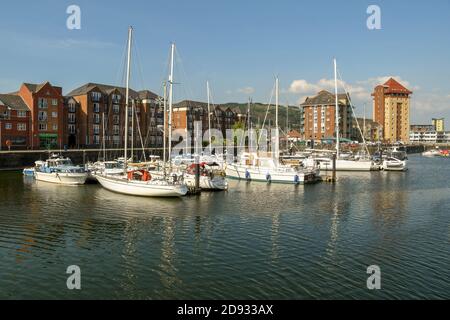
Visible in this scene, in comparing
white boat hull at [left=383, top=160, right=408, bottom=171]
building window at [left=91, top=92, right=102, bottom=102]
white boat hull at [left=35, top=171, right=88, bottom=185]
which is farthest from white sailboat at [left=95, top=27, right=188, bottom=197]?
building window at [left=91, top=92, right=102, bottom=102]

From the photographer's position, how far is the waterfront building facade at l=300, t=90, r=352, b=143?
522ft

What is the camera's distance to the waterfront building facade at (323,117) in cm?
15912

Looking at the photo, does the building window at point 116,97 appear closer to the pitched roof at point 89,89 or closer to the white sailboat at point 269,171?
the pitched roof at point 89,89

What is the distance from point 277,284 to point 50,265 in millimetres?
11293

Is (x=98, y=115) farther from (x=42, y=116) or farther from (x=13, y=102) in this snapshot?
(x=13, y=102)

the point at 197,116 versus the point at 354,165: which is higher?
the point at 197,116

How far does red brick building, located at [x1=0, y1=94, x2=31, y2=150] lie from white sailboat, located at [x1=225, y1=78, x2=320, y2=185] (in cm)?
4850

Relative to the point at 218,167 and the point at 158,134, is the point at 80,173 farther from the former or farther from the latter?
the point at 158,134

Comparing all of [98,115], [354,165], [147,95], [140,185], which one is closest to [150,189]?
[140,185]

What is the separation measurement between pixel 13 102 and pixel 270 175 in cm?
6070

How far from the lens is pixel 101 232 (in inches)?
1049

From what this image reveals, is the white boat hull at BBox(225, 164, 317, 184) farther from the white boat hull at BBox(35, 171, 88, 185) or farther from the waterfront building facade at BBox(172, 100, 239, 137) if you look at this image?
the waterfront building facade at BBox(172, 100, 239, 137)

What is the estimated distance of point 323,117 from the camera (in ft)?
529
